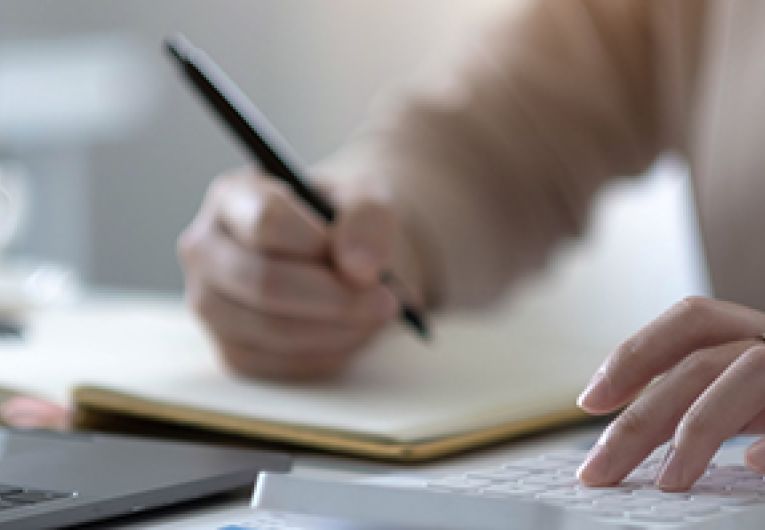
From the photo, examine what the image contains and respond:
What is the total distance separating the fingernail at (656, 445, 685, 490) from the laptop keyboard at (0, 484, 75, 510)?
0.62 feet

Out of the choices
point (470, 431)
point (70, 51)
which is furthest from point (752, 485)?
point (70, 51)

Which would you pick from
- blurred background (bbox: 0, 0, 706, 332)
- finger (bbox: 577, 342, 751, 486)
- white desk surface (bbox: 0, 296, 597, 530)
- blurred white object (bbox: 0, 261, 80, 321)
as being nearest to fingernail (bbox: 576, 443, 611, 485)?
finger (bbox: 577, 342, 751, 486)

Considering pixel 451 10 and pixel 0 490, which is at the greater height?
pixel 451 10

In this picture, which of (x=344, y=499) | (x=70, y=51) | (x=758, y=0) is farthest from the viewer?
(x=70, y=51)

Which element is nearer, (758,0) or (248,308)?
(248,308)

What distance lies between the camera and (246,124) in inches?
24.4

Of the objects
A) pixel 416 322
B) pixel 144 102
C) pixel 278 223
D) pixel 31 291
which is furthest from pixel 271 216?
pixel 144 102

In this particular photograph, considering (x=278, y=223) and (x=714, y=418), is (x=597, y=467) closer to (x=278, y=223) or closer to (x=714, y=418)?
(x=714, y=418)

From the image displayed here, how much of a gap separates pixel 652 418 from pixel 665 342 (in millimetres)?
29

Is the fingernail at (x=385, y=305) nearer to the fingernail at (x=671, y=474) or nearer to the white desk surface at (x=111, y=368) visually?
the white desk surface at (x=111, y=368)

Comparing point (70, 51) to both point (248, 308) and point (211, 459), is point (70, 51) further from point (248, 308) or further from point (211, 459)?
point (211, 459)

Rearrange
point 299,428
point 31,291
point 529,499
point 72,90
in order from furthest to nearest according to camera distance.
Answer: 1. point 72,90
2. point 31,291
3. point 299,428
4. point 529,499

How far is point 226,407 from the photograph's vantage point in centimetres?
52

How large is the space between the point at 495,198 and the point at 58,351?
1.64 feet
